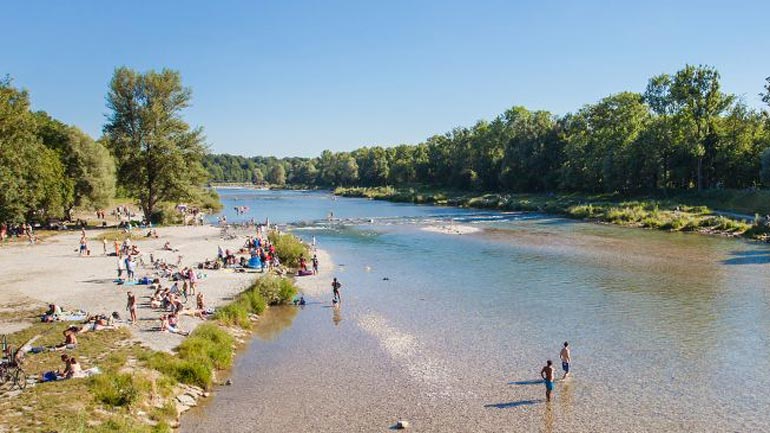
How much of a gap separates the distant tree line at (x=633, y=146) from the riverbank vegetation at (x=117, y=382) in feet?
166

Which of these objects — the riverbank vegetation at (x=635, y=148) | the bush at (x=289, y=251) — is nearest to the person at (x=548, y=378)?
the bush at (x=289, y=251)

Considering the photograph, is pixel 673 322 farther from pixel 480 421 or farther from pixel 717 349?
pixel 480 421

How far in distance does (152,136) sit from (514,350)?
169ft

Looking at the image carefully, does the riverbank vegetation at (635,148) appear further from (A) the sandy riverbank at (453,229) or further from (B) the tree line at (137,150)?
(A) the sandy riverbank at (453,229)

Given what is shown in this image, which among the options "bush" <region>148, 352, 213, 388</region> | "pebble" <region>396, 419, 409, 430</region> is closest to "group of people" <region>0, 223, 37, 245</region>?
"bush" <region>148, 352, 213, 388</region>

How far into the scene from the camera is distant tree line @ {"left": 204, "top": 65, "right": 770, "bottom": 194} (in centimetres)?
8612

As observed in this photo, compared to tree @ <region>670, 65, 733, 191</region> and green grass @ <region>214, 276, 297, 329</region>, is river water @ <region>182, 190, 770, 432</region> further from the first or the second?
tree @ <region>670, 65, 733, 191</region>

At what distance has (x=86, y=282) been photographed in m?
34.8

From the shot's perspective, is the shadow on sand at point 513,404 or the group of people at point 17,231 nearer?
the shadow on sand at point 513,404

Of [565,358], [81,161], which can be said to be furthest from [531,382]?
[81,161]

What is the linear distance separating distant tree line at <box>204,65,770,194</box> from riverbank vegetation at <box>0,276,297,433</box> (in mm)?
50726

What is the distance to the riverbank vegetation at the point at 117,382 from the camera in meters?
15.6

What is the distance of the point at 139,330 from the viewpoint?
2523cm

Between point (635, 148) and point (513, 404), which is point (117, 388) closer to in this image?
point (513, 404)
